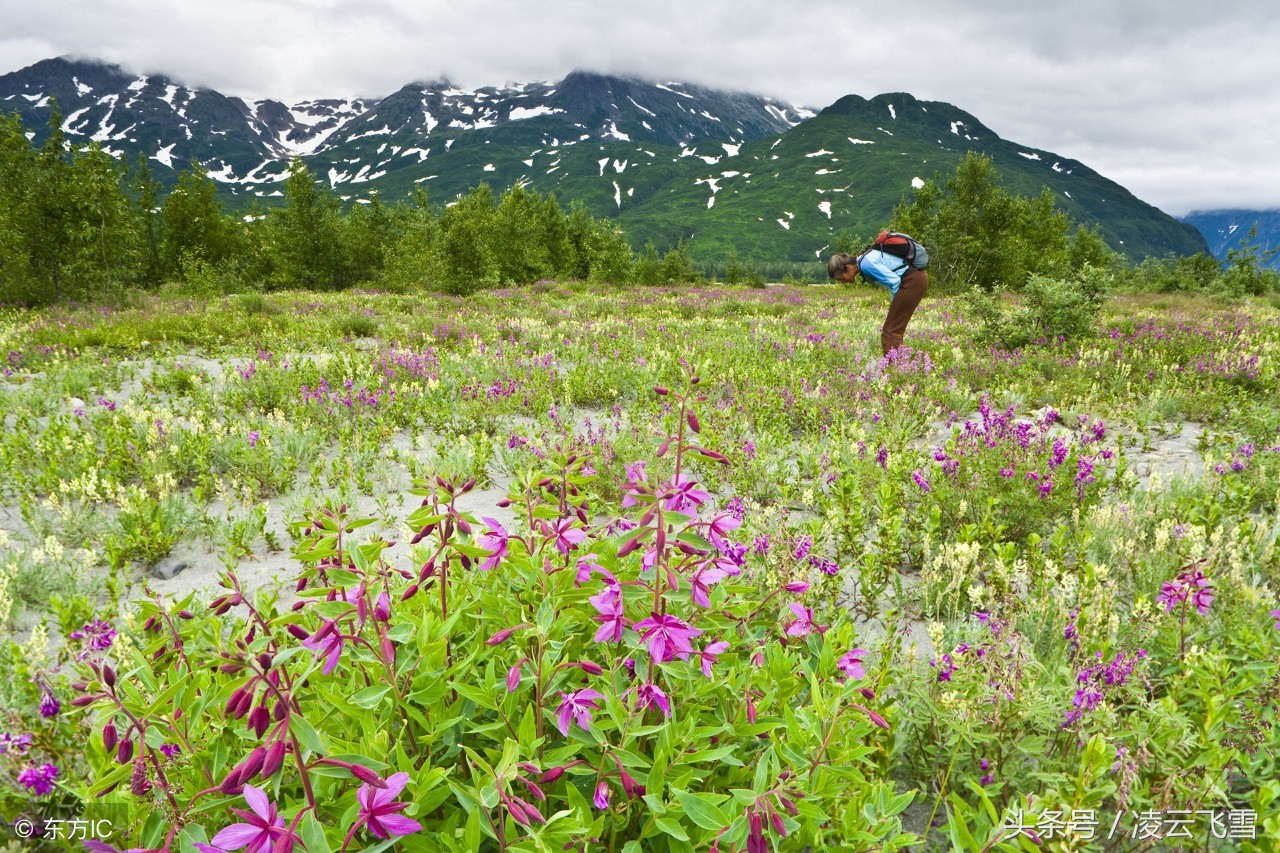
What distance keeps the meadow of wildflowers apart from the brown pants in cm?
131

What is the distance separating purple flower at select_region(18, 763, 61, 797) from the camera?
1940mm

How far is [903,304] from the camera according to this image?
1091 cm

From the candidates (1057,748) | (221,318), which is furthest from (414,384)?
(221,318)

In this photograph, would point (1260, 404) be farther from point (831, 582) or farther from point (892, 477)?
point (831, 582)

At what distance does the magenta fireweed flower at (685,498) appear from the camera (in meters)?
1.56

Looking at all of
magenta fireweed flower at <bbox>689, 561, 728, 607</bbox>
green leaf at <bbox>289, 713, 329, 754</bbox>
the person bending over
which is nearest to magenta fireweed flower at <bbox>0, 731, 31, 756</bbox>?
green leaf at <bbox>289, 713, 329, 754</bbox>

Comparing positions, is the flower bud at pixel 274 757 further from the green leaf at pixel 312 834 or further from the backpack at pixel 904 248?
the backpack at pixel 904 248

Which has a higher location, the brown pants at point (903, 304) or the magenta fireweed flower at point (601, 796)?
the brown pants at point (903, 304)

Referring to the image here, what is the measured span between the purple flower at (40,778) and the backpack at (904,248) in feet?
39.5

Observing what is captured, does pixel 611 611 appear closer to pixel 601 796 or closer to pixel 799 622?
pixel 601 796

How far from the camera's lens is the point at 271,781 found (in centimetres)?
140

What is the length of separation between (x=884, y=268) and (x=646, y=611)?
10.8m

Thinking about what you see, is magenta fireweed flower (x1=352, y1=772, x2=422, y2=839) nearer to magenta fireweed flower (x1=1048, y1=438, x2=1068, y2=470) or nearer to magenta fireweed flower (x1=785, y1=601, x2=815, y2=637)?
magenta fireweed flower (x1=785, y1=601, x2=815, y2=637)

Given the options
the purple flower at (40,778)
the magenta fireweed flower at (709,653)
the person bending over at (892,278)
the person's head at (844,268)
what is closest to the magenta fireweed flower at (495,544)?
the magenta fireweed flower at (709,653)
